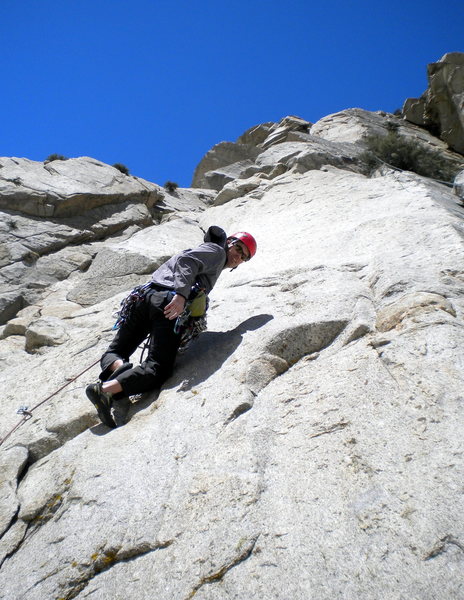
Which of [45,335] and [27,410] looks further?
[45,335]

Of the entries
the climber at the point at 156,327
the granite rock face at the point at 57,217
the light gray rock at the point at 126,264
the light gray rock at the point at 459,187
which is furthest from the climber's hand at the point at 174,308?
the light gray rock at the point at 459,187

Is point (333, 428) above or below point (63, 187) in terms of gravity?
below

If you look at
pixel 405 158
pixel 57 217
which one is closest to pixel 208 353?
pixel 57 217

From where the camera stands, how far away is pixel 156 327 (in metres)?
4.21

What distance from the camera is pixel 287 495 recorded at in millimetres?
2553

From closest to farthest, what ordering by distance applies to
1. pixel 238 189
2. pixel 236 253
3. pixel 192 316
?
1. pixel 192 316
2. pixel 236 253
3. pixel 238 189

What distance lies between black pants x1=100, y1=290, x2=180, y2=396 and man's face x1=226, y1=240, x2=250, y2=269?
87 centimetres

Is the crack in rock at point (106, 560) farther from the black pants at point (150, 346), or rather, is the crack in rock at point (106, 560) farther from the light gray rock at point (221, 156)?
the light gray rock at point (221, 156)

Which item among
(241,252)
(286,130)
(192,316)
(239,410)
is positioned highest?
(286,130)

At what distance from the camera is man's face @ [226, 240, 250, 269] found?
4.84m

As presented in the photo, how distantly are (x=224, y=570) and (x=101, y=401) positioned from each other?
1939mm

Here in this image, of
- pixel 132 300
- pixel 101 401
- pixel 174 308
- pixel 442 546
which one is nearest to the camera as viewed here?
pixel 442 546

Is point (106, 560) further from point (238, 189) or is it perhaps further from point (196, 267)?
point (238, 189)

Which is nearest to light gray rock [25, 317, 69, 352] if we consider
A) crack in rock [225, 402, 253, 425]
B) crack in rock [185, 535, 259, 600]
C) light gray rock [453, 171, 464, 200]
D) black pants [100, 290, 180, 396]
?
black pants [100, 290, 180, 396]
